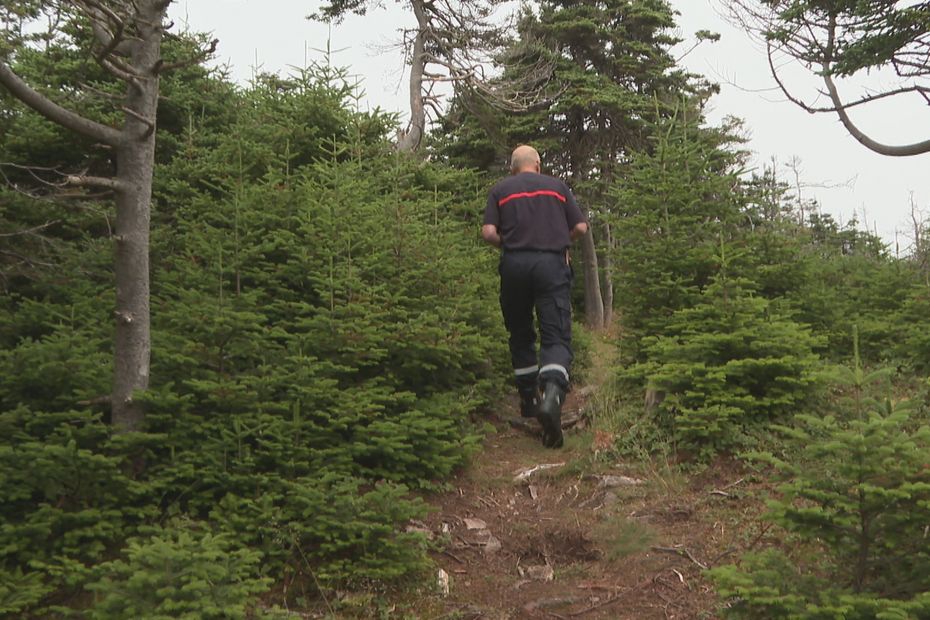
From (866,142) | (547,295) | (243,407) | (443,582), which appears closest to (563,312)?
(547,295)

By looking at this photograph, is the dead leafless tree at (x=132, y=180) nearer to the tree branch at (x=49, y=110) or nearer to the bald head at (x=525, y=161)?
the tree branch at (x=49, y=110)

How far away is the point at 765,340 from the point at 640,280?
2.01 meters

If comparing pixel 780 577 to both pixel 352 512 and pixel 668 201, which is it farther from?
pixel 668 201

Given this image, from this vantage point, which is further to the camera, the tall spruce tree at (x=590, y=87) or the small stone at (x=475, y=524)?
the tall spruce tree at (x=590, y=87)

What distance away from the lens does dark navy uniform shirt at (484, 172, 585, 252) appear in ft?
18.5

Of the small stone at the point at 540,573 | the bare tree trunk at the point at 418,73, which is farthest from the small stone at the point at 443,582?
the bare tree trunk at the point at 418,73

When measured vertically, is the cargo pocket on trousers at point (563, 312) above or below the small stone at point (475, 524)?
above

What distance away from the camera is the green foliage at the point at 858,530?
2723 mm

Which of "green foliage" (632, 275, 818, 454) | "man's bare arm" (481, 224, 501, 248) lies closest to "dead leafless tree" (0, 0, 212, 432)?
"man's bare arm" (481, 224, 501, 248)

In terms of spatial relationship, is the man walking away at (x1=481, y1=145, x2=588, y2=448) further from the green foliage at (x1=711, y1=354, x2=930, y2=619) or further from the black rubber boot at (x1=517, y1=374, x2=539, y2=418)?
the green foliage at (x1=711, y1=354, x2=930, y2=619)

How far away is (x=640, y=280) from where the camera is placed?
24.9ft

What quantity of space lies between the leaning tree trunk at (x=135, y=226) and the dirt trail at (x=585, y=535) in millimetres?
2287

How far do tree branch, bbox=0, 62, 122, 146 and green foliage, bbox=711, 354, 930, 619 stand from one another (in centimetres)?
466

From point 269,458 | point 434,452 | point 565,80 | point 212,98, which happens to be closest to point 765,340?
point 434,452
